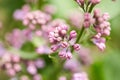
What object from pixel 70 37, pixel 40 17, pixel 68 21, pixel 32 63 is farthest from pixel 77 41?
pixel 68 21

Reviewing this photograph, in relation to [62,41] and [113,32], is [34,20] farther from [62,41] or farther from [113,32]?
[113,32]

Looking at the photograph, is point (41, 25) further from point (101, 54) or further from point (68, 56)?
point (101, 54)

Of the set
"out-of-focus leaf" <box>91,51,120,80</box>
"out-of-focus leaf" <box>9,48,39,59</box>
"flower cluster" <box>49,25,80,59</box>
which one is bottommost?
"out-of-focus leaf" <box>91,51,120,80</box>

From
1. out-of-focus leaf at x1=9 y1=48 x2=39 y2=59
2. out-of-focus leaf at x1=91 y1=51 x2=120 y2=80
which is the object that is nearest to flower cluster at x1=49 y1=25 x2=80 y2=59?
out-of-focus leaf at x1=9 y1=48 x2=39 y2=59

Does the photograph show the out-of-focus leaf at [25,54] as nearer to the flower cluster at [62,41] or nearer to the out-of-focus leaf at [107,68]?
the out-of-focus leaf at [107,68]

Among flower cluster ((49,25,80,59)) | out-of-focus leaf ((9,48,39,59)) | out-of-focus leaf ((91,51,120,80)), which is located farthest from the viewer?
out-of-focus leaf ((91,51,120,80))

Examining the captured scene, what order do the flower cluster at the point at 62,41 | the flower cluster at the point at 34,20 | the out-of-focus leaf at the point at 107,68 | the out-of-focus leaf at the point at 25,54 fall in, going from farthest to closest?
the out-of-focus leaf at the point at 107,68
the out-of-focus leaf at the point at 25,54
the flower cluster at the point at 34,20
the flower cluster at the point at 62,41

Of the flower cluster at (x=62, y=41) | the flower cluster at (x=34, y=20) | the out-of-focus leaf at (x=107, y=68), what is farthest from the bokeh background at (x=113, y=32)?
the flower cluster at (x=62, y=41)

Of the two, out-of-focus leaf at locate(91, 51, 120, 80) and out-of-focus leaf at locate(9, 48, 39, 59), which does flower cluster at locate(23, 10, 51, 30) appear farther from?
out-of-focus leaf at locate(91, 51, 120, 80)

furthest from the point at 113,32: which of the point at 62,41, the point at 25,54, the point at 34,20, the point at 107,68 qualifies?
the point at 62,41
